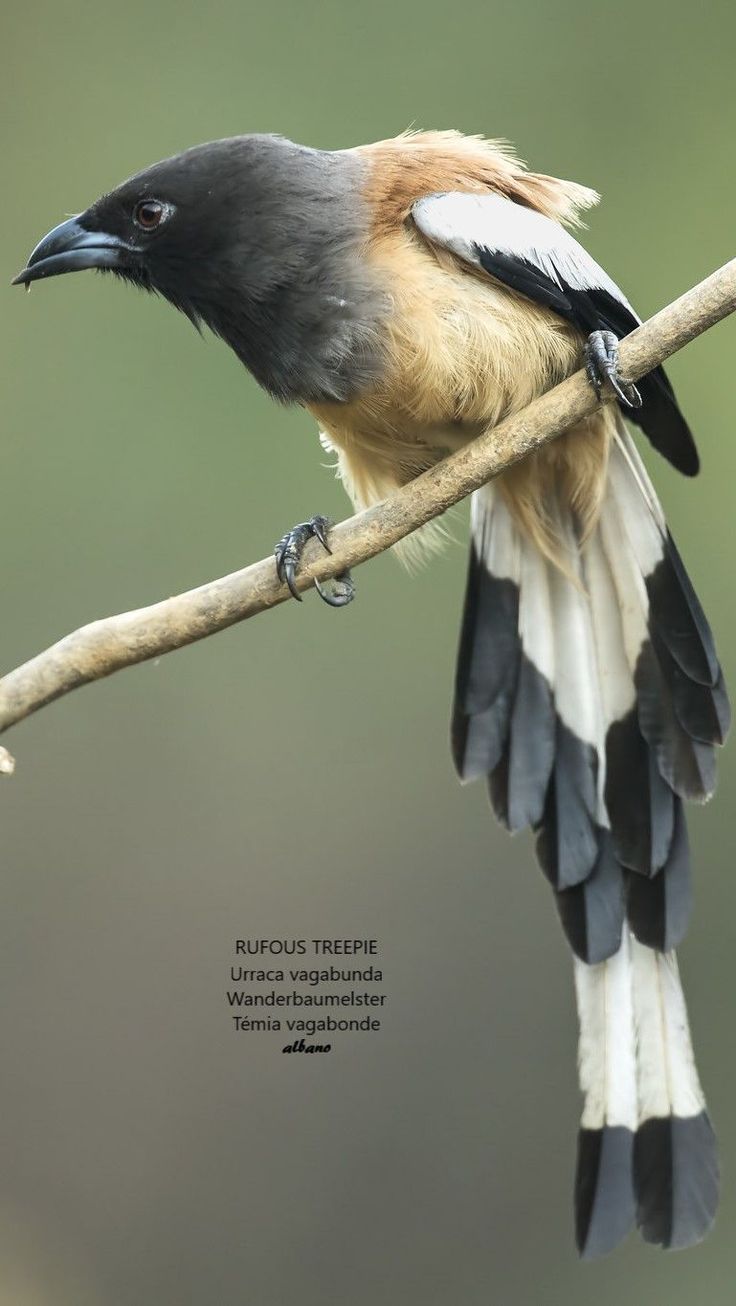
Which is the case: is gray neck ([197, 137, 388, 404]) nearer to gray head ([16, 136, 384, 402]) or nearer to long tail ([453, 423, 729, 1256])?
gray head ([16, 136, 384, 402])

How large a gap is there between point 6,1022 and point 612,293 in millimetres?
2431

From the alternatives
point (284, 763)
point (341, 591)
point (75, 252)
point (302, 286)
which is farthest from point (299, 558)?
point (284, 763)

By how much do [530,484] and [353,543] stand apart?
603 mm

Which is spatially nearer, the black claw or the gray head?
the gray head

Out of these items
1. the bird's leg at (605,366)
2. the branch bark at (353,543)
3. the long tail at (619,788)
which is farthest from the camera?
the long tail at (619,788)

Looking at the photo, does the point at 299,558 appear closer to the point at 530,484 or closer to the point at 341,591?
the point at 341,591

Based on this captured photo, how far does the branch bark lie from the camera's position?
6.70 ft

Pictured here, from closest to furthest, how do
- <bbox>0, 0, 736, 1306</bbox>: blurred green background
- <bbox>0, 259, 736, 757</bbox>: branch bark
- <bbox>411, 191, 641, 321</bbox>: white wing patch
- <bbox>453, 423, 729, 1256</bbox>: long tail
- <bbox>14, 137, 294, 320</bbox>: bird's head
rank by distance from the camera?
1. <bbox>0, 259, 736, 757</bbox>: branch bark
2. <bbox>411, 191, 641, 321</bbox>: white wing patch
3. <bbox>14, 137, 294, 320</bbox>: bird's head
4. <bbox>453, 423, 729, 1256</bbox>: long tail
5. <bbox>0, 0, 736, 1306</bbox>: blurred green background

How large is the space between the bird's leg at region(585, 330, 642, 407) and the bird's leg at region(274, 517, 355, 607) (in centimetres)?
47

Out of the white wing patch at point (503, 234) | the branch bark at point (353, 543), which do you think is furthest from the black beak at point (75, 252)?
the branch bark at point (353, 543)

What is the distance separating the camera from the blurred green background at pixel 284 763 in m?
3.67

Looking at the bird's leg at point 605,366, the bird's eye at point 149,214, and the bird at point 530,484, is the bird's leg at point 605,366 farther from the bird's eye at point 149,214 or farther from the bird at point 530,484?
the bird's eye at point 149,214

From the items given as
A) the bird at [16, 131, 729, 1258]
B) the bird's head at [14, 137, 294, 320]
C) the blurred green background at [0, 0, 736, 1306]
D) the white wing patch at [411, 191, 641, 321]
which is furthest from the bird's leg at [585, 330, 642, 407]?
the blurred green background at [0, 0, 736, 1306]

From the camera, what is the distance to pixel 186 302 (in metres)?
2.56
